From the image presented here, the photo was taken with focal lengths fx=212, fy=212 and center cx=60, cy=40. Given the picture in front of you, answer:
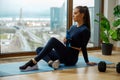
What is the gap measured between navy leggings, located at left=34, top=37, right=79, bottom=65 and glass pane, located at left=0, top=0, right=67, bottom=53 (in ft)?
3.58

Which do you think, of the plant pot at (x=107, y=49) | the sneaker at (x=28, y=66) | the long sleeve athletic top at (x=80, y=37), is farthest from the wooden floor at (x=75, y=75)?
the plant pot at (x=107, y=49)

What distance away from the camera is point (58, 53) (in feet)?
10.8

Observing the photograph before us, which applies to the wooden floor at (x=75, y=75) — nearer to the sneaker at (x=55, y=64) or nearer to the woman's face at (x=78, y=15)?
the sneaker at (x=55, y=64)

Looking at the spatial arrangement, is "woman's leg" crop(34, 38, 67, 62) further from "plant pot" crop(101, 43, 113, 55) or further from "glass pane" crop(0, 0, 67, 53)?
"plant pot" crop(101, 43, 113, 55)

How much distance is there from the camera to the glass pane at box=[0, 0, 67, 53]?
4145mm

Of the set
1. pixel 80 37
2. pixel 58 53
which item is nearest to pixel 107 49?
pixel 80 37

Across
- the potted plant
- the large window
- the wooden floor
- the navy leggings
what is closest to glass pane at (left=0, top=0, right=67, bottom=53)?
the large window

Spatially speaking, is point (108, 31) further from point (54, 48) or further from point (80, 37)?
point (54, 48)

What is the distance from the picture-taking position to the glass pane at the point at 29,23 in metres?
4.14

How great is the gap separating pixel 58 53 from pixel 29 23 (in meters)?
1.34

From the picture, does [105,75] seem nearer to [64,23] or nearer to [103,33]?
[103,33]

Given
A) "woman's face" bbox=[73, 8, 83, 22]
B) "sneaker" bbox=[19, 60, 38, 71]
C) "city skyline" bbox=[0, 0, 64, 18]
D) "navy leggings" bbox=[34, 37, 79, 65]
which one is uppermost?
"city skyline" bbox=[0, 0, 64, 18]

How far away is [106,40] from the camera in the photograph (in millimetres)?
4453

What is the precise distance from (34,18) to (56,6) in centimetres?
57
